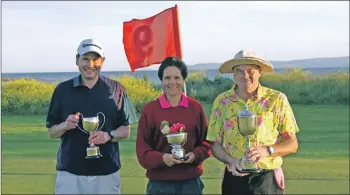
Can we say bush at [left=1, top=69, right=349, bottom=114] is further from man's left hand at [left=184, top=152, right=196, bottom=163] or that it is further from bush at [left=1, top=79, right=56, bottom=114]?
man's left hand at [left=184, top=152, right=196, bottom=163]

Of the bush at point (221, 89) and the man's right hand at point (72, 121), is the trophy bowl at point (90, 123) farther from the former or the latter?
the bush at point (221, 89)

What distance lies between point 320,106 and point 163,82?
29.0 ft

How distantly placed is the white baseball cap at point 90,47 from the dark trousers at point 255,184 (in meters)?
0.90

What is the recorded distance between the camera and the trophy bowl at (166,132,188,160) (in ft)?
9.70

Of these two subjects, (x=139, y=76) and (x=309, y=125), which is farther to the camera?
(x=309, y=125)

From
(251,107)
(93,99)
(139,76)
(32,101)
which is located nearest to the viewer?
(251,107)

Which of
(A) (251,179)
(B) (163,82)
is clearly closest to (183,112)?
(B) (163,82)

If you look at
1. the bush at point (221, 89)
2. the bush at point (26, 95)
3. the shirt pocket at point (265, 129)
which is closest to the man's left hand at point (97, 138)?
the shirt pocket at point (265, 129)

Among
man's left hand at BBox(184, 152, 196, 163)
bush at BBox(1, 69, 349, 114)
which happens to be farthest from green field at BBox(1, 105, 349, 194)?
man's left hand at BBox(184, 152, 196, 163)

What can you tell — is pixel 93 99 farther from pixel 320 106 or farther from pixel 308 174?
pixel 320 106

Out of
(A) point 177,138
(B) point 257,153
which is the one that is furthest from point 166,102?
(B) point 257,153

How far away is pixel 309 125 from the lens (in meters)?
11.5

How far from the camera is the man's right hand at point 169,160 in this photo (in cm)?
300

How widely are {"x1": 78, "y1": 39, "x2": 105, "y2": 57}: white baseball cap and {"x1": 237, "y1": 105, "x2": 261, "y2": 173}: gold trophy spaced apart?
2.66ft
